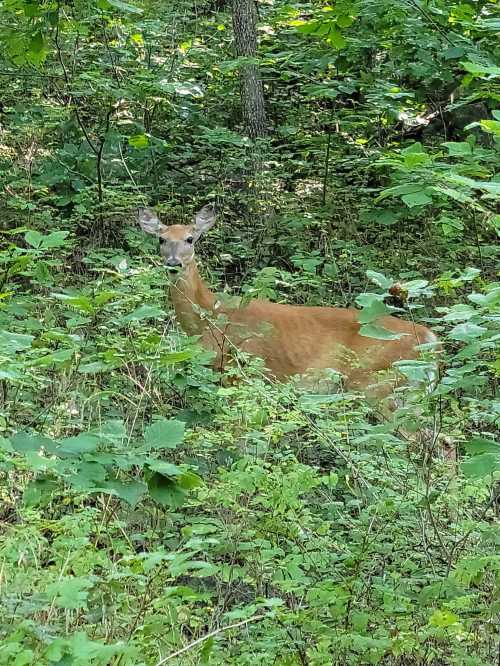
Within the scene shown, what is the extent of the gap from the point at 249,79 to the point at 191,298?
4.14m

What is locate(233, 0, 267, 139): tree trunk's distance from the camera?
1108 centimetres

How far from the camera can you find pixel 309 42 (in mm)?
10953

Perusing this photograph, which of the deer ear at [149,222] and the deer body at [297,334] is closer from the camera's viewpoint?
the deer body at [297,334]

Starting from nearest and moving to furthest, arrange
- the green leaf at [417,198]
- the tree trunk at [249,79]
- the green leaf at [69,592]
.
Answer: the green leaf at [69,592], the green leaf at [417,198], the tree trunk at [249,79]

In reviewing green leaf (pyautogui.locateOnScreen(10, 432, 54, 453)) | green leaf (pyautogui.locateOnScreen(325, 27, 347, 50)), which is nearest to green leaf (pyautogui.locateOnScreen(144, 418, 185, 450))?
green leaf (pyautogui.locateOnScreen(10, 432, 54, 453))

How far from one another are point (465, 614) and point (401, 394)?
1.08m

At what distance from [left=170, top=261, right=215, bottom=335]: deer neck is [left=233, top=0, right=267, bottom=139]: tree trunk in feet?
11.7

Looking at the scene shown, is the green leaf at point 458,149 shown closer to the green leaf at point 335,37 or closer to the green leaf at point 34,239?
the green leaf at point 34,239

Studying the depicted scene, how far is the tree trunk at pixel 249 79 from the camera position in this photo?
11.1m

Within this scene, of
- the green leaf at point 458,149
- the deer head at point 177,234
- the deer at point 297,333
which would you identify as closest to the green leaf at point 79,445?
the green leaf at point 458,149

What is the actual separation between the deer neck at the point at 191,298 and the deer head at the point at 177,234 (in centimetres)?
8

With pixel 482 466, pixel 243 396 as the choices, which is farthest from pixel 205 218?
pixel 482 466

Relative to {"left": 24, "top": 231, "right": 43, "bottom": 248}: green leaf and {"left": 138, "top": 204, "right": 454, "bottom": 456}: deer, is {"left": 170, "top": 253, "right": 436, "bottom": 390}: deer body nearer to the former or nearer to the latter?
{"left": 138, "top": 204, "right": 454, "bottom": 456}: deer

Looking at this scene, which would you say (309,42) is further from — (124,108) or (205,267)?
(205,267)
